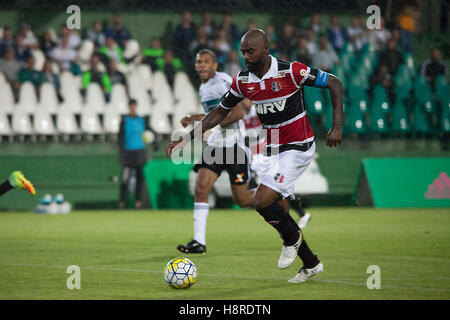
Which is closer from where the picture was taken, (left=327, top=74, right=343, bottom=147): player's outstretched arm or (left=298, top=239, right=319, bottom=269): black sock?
(left=327, top=74, right=343, bottom=147): player's outstretched arm

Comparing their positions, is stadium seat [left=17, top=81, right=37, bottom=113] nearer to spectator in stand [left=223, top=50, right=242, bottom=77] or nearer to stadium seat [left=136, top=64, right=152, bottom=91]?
stadium seat [left=136, top=64, right=152, bottom=91]

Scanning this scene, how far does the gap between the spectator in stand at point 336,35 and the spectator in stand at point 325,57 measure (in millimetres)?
518

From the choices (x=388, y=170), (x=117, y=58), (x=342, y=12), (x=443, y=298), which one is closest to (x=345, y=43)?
(x=342, y=12)

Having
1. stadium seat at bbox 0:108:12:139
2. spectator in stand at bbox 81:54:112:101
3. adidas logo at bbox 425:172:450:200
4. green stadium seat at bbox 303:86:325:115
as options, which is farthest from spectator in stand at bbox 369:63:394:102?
stadium seat at bbox 0:108:12:139

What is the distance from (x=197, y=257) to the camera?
9.18 meters

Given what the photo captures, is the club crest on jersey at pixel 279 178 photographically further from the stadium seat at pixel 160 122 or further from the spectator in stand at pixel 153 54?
the spectator in stand at pixel 153 54

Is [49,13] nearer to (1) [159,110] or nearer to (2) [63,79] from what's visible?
(2) [63,79]

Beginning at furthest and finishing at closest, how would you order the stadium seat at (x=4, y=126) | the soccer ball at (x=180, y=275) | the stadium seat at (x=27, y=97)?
the stadium seat at (x=27, y=97) < the stadium seat at (x=4, y=126) < the soccer ball at (x=180, y=275)

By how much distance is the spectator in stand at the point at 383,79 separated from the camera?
2005 cm

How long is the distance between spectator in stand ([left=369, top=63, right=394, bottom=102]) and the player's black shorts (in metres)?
10.7

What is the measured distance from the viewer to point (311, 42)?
2016 cm

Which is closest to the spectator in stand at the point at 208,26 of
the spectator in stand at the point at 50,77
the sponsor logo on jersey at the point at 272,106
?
the spectator in stand at the point at 50,77

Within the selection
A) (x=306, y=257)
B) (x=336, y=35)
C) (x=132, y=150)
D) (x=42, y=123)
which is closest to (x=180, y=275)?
(x=306, y=257)

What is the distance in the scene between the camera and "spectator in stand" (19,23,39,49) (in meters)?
19.7
